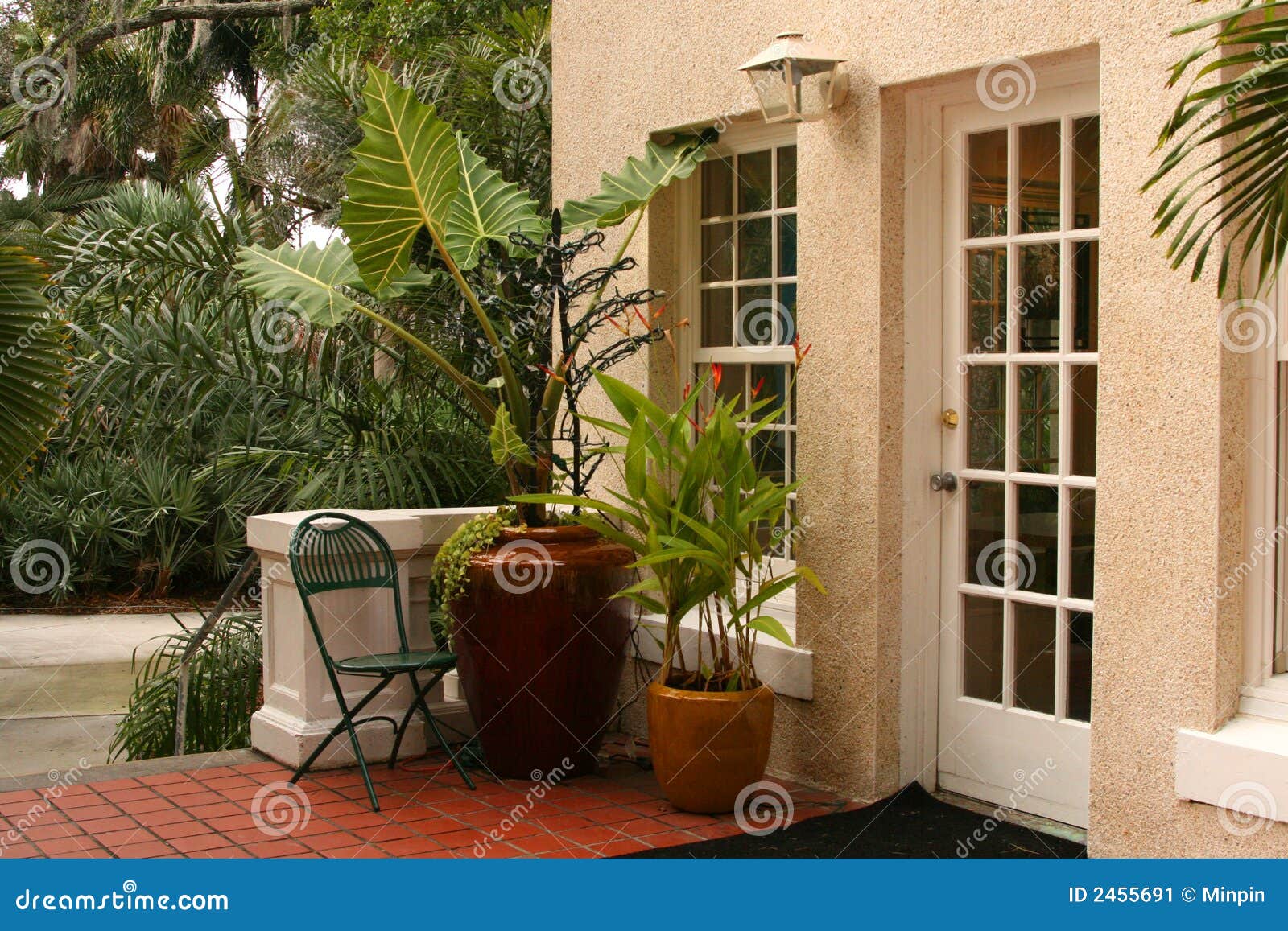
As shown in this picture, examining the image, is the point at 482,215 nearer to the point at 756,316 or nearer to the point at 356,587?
the point at 756,316

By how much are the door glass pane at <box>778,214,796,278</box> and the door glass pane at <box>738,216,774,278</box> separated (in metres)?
0.04

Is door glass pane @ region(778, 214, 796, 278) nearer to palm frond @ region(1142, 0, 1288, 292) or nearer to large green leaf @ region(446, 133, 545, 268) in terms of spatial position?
large green leaf @ region(446, 133, 545, 268)

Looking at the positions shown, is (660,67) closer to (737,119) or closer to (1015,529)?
(737,119)

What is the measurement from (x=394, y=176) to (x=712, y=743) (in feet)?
8.78

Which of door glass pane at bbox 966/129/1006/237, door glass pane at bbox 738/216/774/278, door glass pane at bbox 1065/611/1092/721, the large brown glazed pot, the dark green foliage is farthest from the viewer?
the dark green foliage

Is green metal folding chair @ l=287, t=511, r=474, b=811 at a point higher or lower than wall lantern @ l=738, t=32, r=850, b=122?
lower

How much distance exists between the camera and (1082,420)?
5.03 metres

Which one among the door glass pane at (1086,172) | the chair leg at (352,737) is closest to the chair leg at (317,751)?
the chair leg at (352,737)

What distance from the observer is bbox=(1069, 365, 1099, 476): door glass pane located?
499 centimetres

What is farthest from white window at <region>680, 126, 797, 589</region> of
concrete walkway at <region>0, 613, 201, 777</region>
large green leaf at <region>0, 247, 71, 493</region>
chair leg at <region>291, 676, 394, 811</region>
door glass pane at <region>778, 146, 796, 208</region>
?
concrete walkway at <region>0, 613, 201, 777</region>

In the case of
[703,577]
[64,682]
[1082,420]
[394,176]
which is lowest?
[64,682]

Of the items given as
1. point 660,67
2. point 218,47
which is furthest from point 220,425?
point 218,47

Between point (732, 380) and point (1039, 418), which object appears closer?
point (1039, 418)

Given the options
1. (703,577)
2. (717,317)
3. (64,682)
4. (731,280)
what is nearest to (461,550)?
(703,577)
